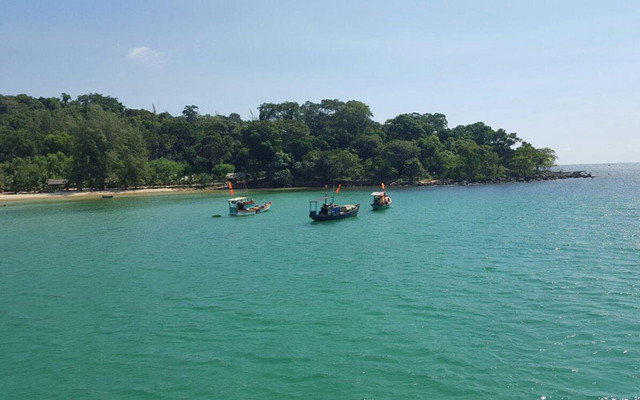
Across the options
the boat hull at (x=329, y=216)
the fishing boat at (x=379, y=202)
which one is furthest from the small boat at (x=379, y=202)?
the boat hull at (x=329, y=216)

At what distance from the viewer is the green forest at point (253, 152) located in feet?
285

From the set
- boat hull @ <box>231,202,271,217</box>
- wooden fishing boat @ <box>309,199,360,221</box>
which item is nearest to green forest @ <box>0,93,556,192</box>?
boat hull @ <box>231,202,271,217</box>

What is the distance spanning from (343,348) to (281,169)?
87.6 m

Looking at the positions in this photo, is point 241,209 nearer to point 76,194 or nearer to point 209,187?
point 209,187

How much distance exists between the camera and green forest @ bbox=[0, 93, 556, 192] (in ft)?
285

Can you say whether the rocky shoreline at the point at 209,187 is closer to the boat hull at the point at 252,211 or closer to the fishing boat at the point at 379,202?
the boat hull at the point at 252,211

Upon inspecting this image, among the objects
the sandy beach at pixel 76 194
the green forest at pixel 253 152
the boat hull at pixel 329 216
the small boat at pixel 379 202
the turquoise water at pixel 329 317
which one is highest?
the green forest at pixel 253 152

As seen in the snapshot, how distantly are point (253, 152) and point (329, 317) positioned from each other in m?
90.7

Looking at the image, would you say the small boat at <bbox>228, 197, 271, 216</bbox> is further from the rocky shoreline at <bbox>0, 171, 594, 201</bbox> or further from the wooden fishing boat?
the rocky shoreline at <bbox>0, 171, 594, 201</bbox>

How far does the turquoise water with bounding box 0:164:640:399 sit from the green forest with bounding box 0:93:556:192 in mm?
59414

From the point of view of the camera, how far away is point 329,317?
15.9m

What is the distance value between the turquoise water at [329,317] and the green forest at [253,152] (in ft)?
195

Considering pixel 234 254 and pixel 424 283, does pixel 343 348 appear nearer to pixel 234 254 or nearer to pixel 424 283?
pixel 424 283

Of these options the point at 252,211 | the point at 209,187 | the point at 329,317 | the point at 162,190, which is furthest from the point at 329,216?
the point at 209,187
